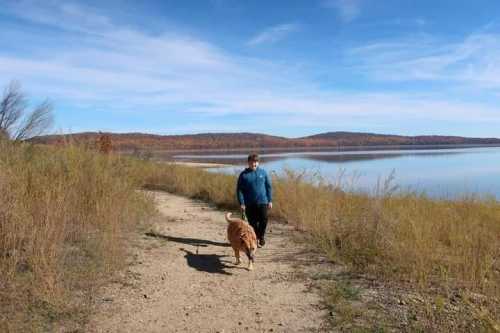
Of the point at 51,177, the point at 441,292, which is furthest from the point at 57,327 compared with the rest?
the point at 441,292

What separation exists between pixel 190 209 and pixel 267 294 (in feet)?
23.5

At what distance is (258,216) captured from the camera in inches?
295

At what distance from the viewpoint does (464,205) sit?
9.81 meters

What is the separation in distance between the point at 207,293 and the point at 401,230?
314cm

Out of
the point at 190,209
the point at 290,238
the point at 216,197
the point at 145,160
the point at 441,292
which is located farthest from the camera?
the point at 145,160

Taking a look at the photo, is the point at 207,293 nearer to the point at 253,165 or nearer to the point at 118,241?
the point at 118,241

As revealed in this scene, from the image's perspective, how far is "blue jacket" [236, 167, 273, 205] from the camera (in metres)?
7.39

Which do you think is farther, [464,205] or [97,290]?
[464,205]

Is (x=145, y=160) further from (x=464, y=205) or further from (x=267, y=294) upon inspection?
(x=267, y=294)

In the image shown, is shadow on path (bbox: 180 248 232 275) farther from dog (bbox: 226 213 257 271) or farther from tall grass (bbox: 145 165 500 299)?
A: tall grass (bbox: 145 165 500 299)

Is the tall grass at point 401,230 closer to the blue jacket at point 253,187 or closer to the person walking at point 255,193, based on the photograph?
the person walking at point 255,193

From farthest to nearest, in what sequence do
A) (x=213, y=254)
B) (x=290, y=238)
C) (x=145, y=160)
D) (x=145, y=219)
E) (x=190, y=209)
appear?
(x=145, y=160) → (x=190, y=209) → (x=145, y=219) → (x=290, y=238) → (x=213, y=254)

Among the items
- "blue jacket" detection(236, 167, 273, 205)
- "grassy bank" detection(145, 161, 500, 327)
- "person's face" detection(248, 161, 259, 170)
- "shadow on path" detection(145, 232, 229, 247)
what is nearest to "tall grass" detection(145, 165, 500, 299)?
"grassy bank" detection(145, 161, 500, 327)

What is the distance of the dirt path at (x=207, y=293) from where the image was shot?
4.36 m
